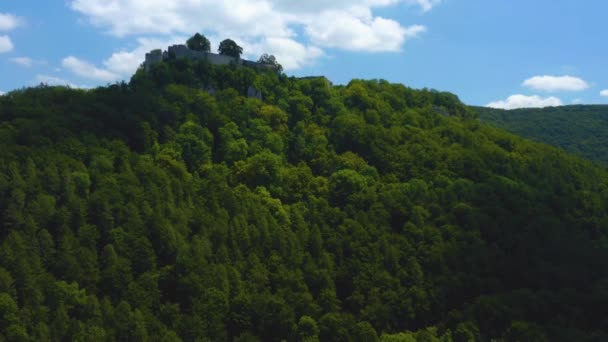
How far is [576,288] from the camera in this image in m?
80.2

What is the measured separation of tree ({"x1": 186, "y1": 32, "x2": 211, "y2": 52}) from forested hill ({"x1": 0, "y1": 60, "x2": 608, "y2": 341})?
7.02 m

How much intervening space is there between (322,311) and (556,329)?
2320 cm

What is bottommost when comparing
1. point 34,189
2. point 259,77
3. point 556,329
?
point 556,329

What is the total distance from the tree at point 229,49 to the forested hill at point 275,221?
6.59 metres

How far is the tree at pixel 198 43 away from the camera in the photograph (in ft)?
385

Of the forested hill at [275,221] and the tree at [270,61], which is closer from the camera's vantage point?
the forested hill at [275,221]

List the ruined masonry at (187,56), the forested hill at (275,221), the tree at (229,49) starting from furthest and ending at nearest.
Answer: the tree at (229,49)
the ruined masonry at (187,56)
the forested hill at (275,221)

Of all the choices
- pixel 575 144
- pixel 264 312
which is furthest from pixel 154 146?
pixel 575 144

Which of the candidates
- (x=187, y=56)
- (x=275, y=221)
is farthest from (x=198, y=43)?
(x=275, y=221)

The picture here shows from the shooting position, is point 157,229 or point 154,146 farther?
point 154,146

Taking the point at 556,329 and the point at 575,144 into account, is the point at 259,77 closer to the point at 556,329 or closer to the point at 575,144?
the point at 556,329

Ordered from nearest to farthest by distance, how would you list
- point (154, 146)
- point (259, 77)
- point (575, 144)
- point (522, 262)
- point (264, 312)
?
point (264, 312) < point (522, 262) < point (154, 146) < point (259, 77) < point (575, 144)

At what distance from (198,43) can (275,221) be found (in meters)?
45.5

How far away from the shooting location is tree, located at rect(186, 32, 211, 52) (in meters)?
117
